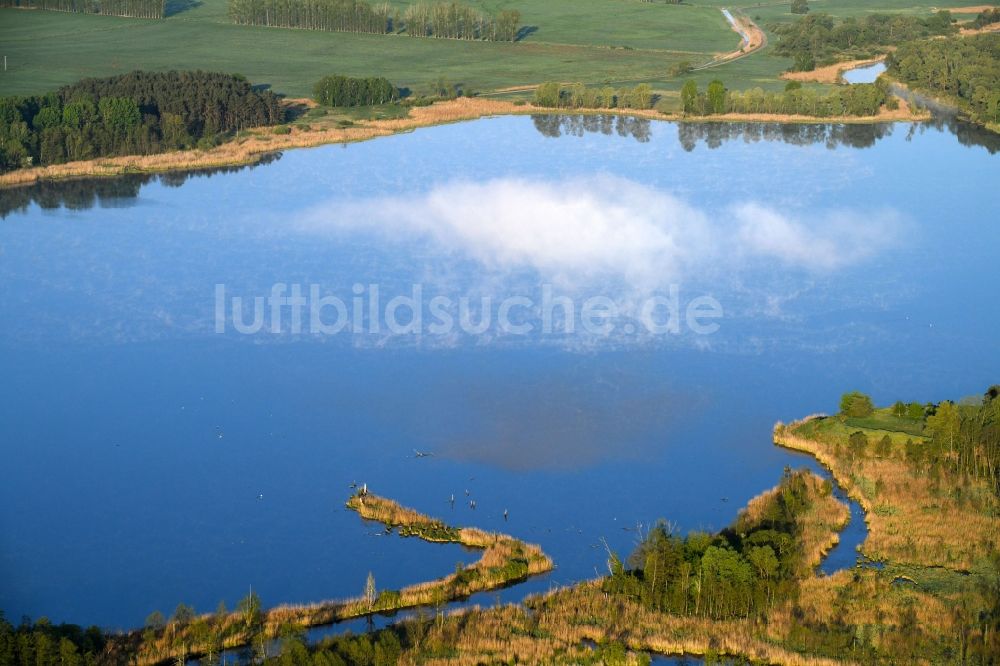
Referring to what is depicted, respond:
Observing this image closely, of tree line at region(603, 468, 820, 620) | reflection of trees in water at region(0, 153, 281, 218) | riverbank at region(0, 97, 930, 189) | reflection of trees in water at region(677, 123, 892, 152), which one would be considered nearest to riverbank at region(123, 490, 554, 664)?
tree line at region(603, 468, 820, 620)

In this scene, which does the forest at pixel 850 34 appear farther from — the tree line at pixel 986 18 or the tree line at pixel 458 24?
the tree line at pixel 458 24

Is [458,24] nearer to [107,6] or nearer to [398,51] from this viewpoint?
[398,51]

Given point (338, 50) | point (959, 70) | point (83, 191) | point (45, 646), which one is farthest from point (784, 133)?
point (45, 646)

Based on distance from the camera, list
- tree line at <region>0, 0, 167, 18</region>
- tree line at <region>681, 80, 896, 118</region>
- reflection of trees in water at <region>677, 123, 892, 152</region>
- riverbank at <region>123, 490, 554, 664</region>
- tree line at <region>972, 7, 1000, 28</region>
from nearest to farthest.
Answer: riverbank at <region>123, 490, 554, 664</region>, reflection of trees in water at <region>677, 123, 892, 152</region>, tree line at <region>681, 80, 896, 118</region>, tree line at <region>972, 7, 1000, 28</region>, tree line at <region>0, 0, 167, 18</region>

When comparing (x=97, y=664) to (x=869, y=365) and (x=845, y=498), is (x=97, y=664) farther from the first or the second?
(x=869, y=365)

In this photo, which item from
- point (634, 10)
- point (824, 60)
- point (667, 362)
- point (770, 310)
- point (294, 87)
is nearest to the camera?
point (667, 362)

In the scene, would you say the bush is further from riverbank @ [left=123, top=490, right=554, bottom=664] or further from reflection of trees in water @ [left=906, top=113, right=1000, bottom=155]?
reflection of trees in water @ [left=906, top=113, right=1000, bottom=155]

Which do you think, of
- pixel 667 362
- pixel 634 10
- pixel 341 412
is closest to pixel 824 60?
pixel 634 10
